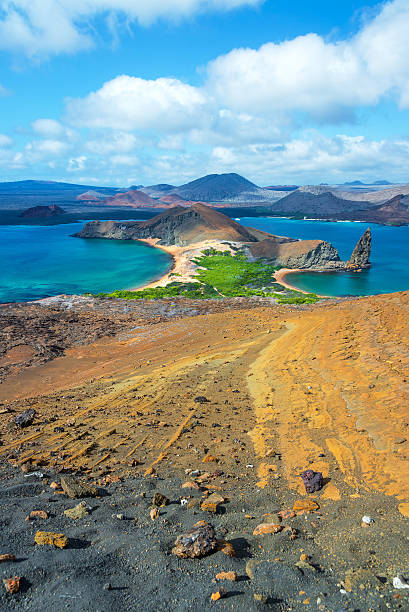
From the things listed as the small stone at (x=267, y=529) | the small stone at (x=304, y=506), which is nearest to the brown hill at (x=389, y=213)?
the small stone at (x=304, y=506)

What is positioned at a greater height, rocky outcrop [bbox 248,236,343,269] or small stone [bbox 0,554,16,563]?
small stone [bbox 0,554,16,563]

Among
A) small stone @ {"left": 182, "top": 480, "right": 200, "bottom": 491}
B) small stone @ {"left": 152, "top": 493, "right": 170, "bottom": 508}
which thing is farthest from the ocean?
small stone @ {"left": 152, "top": 493, "right": 170, "bottom": 508}

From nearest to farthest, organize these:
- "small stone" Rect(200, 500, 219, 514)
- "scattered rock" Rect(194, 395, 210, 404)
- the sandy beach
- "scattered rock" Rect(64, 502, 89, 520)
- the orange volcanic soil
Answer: "scattered rock" Rect(64, 502, 89, 520) → "small stone" Rect(200, 500, 219, 514) → the orange volcanic soil → "scattered rock" Rect(194, 395, 210, 404) → the sandy beach

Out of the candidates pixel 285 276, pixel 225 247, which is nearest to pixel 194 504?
pixel 285 276

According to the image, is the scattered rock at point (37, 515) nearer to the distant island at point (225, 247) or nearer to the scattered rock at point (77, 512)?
the scattered rock at point (77, 512)

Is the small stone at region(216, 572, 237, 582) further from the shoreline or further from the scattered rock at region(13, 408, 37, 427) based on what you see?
the shoreline

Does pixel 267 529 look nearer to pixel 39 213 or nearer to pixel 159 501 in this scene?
pixel 159 501

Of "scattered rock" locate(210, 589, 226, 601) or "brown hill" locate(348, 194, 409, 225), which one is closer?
"scattered rock" locate(210, 589, 226, 601)
